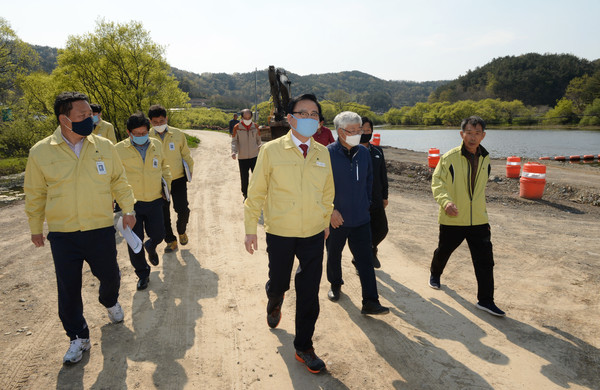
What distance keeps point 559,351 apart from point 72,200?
4638 mm

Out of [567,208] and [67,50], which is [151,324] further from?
[67,50]

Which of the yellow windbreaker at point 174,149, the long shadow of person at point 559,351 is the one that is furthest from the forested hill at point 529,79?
the yellow windbreaker at point 174,149

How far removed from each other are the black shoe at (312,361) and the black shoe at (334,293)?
4.06ft

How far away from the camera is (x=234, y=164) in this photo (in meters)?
15.5

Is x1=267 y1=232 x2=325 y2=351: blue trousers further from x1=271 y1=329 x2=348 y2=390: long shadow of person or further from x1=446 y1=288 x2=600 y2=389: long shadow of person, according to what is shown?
x1=446 y1=288 x2=600 y2=389: long shadow of person

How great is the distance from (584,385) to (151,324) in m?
3.99

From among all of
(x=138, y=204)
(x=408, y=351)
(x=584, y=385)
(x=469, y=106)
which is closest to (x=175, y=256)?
(x=138, y=204)

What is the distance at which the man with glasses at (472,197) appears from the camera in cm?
393

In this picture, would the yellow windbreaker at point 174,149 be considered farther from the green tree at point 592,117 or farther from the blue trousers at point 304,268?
the green tree at point 592,117

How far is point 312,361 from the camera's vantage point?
294cm

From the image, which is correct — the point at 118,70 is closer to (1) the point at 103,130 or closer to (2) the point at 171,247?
(1) the point at 103,130

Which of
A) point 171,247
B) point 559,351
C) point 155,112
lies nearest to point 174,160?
point 155,112

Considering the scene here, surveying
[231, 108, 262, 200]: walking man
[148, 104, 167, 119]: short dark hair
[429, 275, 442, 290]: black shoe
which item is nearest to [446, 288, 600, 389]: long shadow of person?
[429, 275, 442, 290]: black shoe

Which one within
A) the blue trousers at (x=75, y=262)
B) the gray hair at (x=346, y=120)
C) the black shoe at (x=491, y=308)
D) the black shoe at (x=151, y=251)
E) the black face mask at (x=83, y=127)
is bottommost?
the black shoe at (x=491, y=308)
